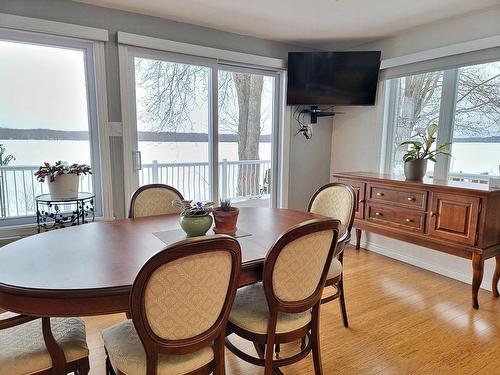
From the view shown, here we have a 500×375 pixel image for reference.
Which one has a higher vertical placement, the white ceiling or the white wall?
the white ceiling

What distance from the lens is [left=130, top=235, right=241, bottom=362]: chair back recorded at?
1.09m

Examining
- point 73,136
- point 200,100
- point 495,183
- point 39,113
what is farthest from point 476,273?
point 39,113

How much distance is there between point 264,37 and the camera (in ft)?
12.1

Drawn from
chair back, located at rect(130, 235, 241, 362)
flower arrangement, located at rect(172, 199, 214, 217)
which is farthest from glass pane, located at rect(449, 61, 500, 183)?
chair back, located at rect(130, 235, 241, 362)

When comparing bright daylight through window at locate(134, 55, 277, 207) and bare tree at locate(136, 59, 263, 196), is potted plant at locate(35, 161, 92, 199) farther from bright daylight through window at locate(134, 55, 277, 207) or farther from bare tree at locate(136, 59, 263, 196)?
bare tree at locate(136, 59, 263, 196)

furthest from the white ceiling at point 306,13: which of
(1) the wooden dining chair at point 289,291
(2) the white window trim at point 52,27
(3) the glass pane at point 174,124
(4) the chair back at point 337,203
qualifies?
(1) the wooden dining chair at point 289,291

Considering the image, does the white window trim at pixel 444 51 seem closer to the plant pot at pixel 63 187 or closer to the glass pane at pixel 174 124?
the glass pane at pixel 174 124

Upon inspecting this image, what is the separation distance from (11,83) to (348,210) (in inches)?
112

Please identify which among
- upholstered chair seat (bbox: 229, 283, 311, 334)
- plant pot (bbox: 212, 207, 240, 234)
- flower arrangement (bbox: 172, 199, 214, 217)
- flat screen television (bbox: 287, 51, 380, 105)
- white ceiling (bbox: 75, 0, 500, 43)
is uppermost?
white ceiling (bbox: 75, 0, 500, 43)

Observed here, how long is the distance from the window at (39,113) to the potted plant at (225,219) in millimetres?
1693

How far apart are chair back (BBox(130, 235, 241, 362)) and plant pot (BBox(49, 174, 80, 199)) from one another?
1.91m

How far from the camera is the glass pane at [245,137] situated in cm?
376

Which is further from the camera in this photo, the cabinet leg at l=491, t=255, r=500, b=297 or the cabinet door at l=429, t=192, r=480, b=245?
the cabinet leg at l=491, t=255, r=500, b=297

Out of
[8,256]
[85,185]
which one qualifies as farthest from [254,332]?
[85,185]
